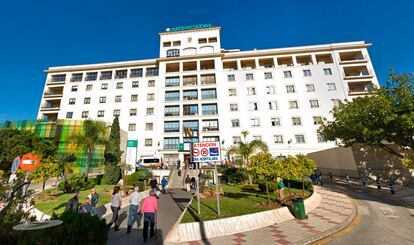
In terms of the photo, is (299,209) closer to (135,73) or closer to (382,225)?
(382,225)

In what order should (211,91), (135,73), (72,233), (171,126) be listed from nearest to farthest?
(72,233), (171,126), (211,91), (135,73)

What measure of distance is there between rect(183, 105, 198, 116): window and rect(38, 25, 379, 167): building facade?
21 centimetres

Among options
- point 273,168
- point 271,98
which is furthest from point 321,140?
point 273,168

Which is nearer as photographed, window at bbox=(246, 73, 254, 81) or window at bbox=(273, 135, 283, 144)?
window at bbox=(273, 135, 283, 144)

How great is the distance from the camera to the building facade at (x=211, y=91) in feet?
119

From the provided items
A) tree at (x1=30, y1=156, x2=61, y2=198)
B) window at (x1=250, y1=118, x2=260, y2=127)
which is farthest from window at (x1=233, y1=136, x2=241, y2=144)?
tree at (x1=30, y1=156, x2=61, y2=198)

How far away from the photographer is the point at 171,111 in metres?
38.8

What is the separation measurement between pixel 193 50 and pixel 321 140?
3290cm

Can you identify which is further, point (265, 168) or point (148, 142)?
point (148, 142)

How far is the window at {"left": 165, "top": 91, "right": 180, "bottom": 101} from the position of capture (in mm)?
39562

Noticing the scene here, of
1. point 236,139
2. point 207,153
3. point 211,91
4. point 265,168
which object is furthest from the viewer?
point 211,91

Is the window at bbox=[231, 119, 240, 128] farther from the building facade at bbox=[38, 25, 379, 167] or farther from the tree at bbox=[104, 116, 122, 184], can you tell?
the tree at bbox=[104, 116, 122, 184]

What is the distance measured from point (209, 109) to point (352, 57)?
114 feet

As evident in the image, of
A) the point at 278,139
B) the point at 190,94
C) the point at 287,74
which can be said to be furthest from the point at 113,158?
the point at 287,74
